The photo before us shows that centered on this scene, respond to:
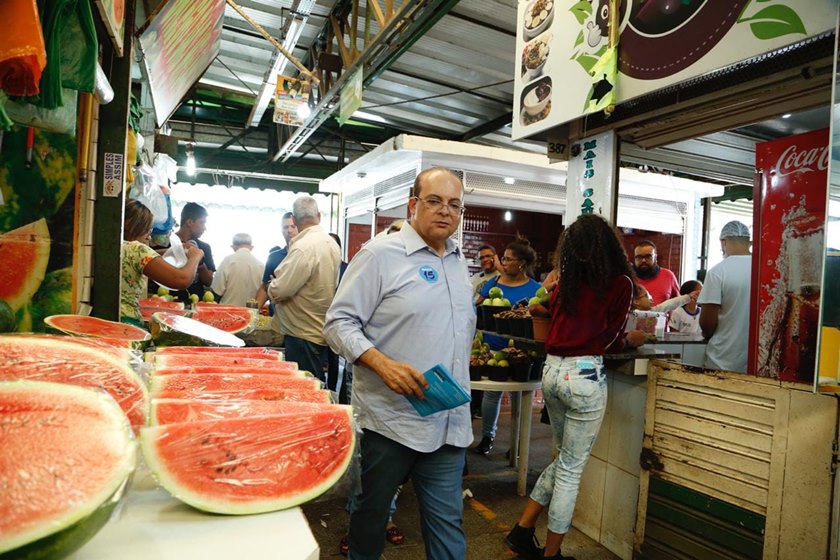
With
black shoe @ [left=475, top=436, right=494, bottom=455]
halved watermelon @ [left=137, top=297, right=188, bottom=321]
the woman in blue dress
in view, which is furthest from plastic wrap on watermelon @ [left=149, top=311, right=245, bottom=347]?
black shoe @ [left=475, top=436, right=494, bottom=455]

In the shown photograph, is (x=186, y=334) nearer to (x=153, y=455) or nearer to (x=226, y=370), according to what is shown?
(x=226, y=370)

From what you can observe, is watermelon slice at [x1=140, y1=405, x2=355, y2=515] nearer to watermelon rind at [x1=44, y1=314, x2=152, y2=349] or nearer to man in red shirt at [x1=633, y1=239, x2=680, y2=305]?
watermelon rind at [x1=44, y1=314, x2=152, y2=349]

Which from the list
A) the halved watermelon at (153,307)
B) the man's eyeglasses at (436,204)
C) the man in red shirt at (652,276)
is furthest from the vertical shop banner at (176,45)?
the man in red shirt at (652,276)

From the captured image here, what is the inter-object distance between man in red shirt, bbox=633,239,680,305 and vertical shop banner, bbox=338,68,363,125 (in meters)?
3.55

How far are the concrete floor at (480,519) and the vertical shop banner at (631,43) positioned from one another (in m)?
2.87

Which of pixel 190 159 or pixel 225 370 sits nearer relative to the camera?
Answer: pixel 225 370

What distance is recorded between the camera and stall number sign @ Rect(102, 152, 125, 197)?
3.15m

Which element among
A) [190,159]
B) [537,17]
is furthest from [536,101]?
[190,159]

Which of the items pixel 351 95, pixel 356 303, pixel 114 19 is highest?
pixel 351 95

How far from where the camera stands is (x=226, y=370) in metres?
1.62

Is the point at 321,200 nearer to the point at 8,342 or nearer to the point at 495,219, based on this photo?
the point at 495,219

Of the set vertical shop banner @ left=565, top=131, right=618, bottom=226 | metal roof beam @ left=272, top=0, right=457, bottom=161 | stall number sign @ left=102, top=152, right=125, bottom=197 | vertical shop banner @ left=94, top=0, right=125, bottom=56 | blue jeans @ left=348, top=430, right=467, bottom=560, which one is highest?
metal roof beam @ left=272, top=0, right=457, bottom=161

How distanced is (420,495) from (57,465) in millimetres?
1688

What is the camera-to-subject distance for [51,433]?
881 millimetres
